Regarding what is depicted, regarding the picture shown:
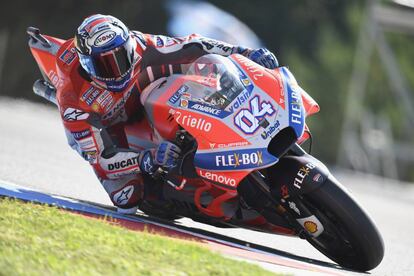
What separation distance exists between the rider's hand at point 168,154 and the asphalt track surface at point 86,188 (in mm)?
761

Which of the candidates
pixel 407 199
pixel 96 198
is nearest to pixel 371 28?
pixel 407 199

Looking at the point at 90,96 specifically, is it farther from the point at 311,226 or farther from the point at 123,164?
the point at 311,226

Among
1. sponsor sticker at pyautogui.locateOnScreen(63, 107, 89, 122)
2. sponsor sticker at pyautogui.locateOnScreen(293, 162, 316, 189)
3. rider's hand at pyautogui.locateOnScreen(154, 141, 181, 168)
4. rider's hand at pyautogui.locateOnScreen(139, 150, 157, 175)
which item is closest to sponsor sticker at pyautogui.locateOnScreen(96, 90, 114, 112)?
sponsor sticker at pyautogui.locateOnScreen(63, 107, 89, 122)

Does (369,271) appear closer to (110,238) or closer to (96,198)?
(110,238)

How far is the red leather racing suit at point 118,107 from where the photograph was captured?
6898 mm

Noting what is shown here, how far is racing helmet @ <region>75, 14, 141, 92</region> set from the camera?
676 cm

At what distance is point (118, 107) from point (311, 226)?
1.75m

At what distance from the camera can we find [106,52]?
6.75m

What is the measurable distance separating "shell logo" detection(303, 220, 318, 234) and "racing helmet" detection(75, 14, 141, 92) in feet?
5.52

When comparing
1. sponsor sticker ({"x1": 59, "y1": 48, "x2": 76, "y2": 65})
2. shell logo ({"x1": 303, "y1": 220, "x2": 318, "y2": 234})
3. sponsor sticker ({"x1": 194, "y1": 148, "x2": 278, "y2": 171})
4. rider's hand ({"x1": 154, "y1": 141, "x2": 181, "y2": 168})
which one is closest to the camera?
sponsor sticker ({"x1": 194, "y1": 148, "x2": 278, "y2": 171})

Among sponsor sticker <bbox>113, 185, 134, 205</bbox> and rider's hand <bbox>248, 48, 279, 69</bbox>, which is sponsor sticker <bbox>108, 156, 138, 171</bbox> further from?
rider's hand <bbox>248, 48, 279, 69</bbox>

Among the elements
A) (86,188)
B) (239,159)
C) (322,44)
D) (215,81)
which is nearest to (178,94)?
(215,81)

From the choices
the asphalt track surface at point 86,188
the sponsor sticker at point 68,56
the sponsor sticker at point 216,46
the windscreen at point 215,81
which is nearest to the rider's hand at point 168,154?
the windscreen at point 215,81

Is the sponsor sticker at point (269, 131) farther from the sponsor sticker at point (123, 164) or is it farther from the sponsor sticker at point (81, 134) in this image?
the sponsor sticker at point (81, 134)
